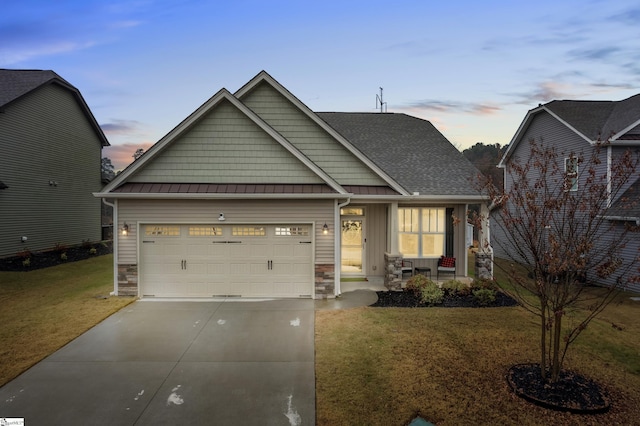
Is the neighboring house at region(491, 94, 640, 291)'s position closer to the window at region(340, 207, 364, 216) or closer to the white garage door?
the window at region(340, 207, 364, 216)

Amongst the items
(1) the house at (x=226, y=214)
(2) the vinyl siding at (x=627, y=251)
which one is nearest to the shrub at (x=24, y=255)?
(1) the house at (x=226, y=214)

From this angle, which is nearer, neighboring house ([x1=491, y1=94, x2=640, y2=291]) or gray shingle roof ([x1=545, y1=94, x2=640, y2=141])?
neighboring house ([x1=491, y1=94, x2=640, y2=291])

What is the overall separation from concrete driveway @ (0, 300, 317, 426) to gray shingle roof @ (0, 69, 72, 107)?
1579 cm

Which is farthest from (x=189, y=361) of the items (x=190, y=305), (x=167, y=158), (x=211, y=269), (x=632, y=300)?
(x=632, y=300)

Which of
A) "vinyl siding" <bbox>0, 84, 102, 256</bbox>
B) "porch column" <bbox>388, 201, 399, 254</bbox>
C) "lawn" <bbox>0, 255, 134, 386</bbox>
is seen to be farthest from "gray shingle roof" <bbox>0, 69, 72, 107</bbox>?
"porch column" <bbox>388, 201, 399, 254</bbox>

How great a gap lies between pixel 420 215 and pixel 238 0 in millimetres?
11852

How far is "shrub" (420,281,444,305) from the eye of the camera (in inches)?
384

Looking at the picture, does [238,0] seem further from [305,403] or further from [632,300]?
[632,300]

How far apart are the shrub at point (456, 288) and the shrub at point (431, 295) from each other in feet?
2.35

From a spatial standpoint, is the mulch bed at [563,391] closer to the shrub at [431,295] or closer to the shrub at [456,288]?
the shrub at [431,295]

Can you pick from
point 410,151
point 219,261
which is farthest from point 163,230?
point 410,151

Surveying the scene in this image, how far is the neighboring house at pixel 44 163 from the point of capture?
16.7m

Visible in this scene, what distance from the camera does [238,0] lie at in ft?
47.4

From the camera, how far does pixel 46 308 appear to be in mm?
9297
